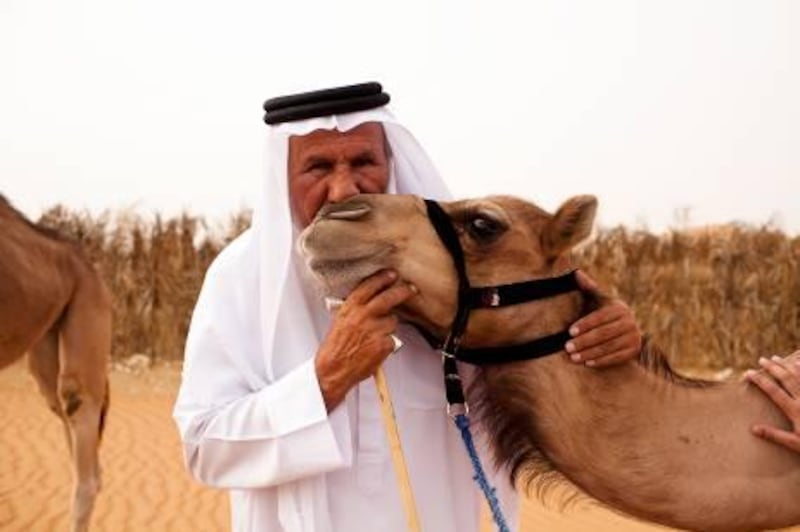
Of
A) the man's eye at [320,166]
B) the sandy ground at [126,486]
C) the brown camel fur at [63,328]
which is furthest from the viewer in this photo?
the sandy ground at [126,486]

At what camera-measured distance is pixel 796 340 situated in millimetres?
15945

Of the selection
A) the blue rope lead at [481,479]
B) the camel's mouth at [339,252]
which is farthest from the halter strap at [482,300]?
the camel's mouth at [339,252]

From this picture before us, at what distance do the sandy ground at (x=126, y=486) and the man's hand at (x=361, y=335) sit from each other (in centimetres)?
397

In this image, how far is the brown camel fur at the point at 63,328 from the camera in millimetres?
6629

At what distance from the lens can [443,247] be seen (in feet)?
7.63

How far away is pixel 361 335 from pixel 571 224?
1.92ft

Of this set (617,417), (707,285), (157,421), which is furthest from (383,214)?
(707,285)

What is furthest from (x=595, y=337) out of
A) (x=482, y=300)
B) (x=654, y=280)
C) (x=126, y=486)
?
(x=654, y=280)

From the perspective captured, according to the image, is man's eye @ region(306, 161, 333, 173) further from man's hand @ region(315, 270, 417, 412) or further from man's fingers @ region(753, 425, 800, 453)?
man's fingers @ region(753, 425, 800, 453)

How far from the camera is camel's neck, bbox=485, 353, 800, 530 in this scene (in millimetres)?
2305

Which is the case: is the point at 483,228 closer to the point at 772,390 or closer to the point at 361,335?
the point at 361,335

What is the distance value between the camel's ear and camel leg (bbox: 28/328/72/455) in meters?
5.66

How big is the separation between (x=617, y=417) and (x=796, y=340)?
14849 mm

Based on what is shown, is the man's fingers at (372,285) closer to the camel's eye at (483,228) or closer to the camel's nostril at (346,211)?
the camel's nostril at (346,211)
